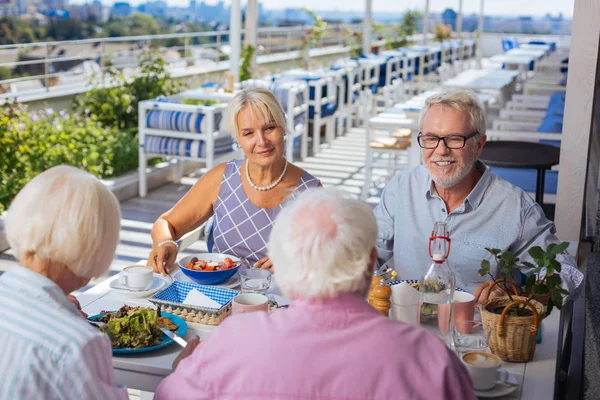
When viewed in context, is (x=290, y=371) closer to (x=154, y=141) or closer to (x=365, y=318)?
(x=365, y=318)

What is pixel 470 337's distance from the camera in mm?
1739

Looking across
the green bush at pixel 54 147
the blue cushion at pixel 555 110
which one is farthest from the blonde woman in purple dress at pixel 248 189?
the blue cushion at pixel 555 110

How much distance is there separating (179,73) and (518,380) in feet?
25.2

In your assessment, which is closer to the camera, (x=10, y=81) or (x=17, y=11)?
(x=10, y=81)

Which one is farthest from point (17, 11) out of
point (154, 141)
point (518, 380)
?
point (518, 380)

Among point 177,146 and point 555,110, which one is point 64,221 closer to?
point 177,146

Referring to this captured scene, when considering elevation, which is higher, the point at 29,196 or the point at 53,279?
the point at 29,196

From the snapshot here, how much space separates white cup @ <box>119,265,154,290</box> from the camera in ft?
6.68

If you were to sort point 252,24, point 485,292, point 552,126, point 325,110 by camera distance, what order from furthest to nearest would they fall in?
point 325,110, point 252,24, point 552,126, point 485,292

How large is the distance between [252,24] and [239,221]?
5.27m

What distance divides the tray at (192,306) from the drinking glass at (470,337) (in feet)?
1.82

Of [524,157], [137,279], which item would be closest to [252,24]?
[524,157]

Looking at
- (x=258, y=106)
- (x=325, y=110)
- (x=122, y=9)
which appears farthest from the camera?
(x=122, y=9)

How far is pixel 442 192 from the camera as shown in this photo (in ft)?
7.71
